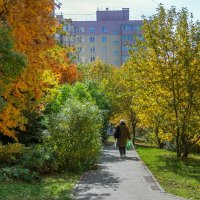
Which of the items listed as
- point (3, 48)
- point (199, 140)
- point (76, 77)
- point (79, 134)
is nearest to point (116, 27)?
point (76, 77)

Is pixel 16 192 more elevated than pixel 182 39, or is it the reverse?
pixel 182 39

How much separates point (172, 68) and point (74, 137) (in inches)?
318

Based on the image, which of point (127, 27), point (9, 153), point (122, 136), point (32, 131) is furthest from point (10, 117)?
point (127, 27)

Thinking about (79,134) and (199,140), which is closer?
(79,134)

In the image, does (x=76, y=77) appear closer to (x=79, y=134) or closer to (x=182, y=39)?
(x=182, y=39)

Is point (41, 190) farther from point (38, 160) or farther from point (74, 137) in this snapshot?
point (74, 137)

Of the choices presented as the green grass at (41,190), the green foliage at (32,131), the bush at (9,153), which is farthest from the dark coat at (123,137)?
the green grass at (41,190)

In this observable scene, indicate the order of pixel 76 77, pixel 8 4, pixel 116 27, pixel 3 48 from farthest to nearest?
pixel 116 27, pixel 76 77, pixel 8 4, pixel 3 48

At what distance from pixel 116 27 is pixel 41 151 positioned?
326 feet

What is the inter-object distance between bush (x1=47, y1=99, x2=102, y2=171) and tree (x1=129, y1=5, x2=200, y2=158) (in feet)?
Answer: 22.7

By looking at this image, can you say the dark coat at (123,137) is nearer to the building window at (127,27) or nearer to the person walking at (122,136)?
the person walking at (122,136)

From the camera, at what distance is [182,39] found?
22.5 metres

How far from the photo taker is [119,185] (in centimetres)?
1309

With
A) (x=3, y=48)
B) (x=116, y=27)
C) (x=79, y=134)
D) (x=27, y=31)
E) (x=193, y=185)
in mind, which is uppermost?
(x=116, y=27)
